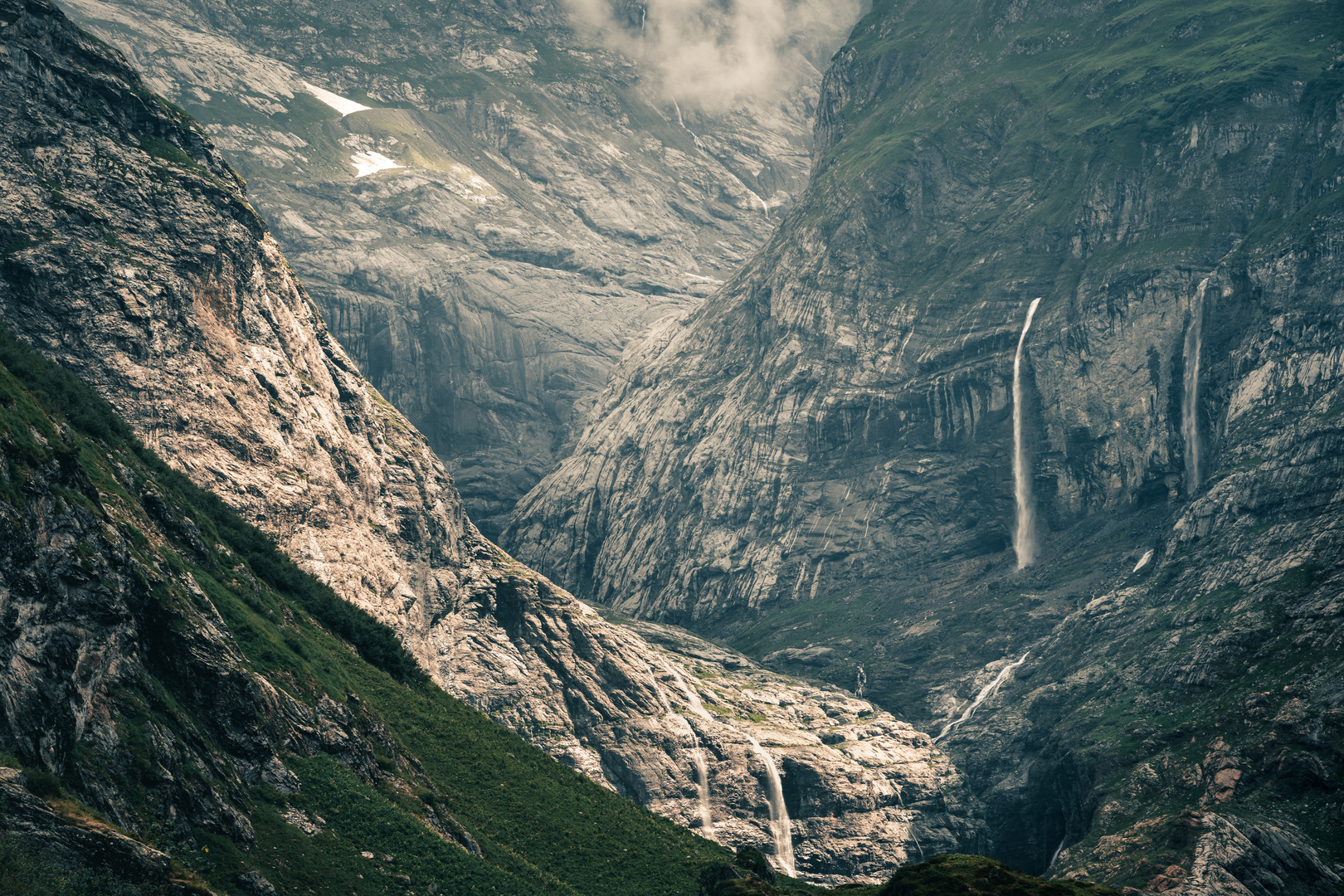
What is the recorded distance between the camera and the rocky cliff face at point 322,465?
12106 cm

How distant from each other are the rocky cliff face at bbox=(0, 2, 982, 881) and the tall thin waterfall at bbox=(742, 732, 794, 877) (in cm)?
53

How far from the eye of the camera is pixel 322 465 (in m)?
144

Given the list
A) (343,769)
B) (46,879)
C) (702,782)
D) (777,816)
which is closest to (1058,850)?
(777,816)

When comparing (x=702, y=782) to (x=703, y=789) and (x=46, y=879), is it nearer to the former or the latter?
(x=703, y=789)

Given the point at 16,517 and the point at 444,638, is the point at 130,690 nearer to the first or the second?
the point at 16,517

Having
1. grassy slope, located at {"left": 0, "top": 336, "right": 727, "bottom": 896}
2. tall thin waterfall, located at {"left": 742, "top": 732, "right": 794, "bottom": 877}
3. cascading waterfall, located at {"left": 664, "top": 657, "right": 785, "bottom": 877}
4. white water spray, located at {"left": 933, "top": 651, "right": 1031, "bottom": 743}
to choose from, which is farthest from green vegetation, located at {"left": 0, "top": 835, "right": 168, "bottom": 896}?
white water spray, located at {"left": 933, "top": 651, "right": 1031, "bottom": 743}

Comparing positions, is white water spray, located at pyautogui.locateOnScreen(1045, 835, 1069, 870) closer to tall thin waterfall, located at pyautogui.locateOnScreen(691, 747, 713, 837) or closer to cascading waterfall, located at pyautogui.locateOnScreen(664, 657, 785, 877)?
cascading waterfall, located at pyautogui.locateOnScreen(664, 657, 785, 877)

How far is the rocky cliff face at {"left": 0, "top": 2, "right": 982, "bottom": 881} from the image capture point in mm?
121062

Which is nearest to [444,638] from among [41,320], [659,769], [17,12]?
[659,769]

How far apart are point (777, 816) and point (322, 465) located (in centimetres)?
8362

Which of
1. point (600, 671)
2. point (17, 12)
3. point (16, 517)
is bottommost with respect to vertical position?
point (16, 517)

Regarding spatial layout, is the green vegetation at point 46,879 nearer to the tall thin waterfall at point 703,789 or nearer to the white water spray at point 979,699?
the tall thin waterfall at point 703,789

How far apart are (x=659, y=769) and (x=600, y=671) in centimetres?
1774

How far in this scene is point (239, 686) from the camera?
6216cm
